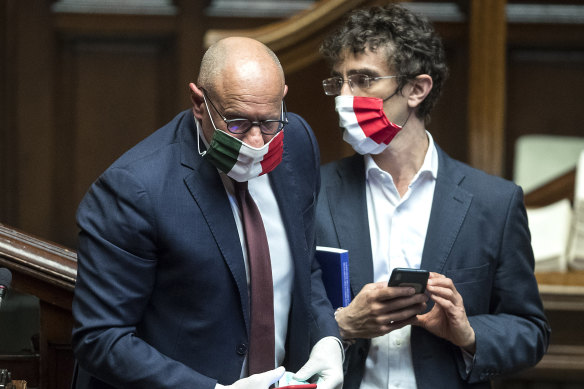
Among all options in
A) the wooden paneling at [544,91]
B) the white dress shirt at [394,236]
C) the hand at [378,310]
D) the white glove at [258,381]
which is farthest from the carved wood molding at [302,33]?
the wooden paneling at [544,91]

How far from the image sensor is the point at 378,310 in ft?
6.58

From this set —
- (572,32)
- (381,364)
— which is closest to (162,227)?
(381,364)

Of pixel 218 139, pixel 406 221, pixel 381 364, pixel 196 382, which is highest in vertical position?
pixel 218 139

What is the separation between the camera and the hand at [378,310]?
1999mm

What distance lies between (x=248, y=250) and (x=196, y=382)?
0.28 m

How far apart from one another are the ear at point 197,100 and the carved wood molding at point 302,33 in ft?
3.52

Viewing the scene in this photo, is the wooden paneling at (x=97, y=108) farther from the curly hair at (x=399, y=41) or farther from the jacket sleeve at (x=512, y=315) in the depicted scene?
the jacket sleeve at (x=512, y=315)

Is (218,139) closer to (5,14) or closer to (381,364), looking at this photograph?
(381,364)

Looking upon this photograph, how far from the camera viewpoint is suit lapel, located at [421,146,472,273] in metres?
2.15

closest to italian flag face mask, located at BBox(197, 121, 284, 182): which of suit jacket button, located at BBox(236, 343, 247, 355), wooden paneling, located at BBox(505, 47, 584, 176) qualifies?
suit jacket button, located at BBox(236, 343, 247, 355)

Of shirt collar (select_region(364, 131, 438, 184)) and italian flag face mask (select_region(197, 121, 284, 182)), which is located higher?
italian flag face mask (select_region(197, 121, 284, 182))

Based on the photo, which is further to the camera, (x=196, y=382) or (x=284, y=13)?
(x=284, y=13)

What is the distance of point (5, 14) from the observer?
13.8ft

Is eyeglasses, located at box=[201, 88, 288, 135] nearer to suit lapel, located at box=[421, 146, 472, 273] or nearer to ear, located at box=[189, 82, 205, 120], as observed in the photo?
ear, located at box=[189, 82, 205, 120]
